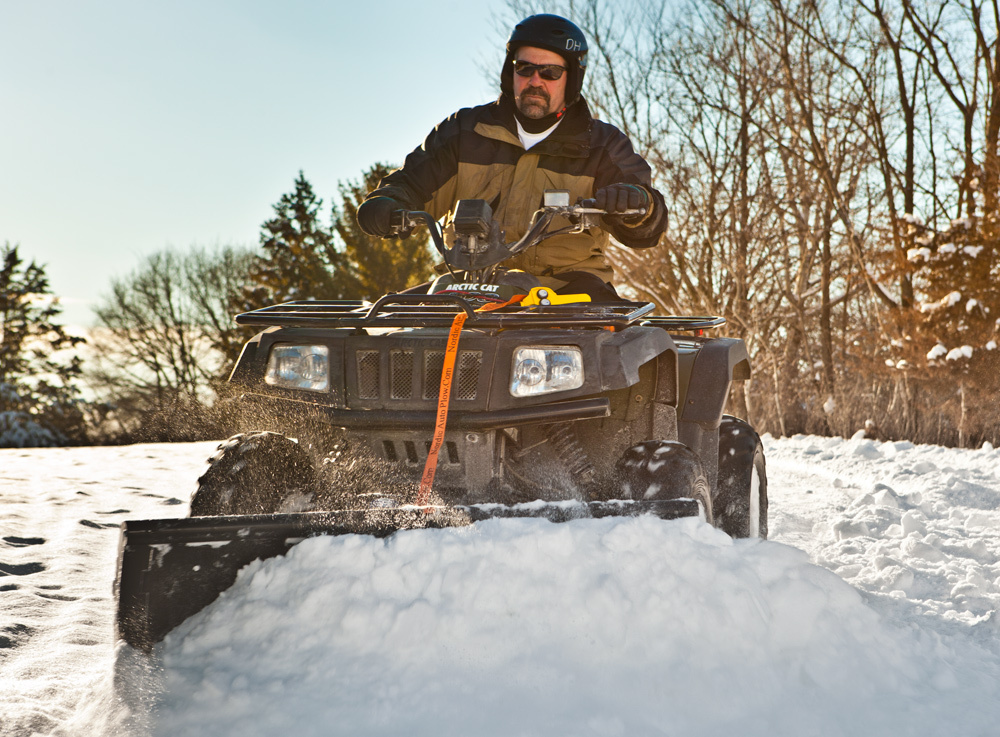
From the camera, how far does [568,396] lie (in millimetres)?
2797

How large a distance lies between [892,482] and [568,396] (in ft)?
17.2

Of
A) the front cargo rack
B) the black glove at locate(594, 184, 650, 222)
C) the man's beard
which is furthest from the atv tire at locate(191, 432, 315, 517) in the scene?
the man's beard

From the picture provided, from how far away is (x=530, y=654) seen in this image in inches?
80.1

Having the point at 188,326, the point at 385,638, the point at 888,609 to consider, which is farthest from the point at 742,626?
the point at 188,326

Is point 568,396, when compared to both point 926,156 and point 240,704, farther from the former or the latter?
point 926,156

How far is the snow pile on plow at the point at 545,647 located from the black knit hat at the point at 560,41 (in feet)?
8.36

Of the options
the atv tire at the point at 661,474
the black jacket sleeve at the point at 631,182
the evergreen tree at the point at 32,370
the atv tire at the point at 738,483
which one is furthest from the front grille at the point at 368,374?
the evergreen tree at the point at 32,370

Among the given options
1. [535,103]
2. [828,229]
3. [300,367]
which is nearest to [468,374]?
[300,367]

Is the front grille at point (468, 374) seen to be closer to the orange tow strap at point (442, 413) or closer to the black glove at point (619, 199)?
the orange tow strap at point (442, 413)

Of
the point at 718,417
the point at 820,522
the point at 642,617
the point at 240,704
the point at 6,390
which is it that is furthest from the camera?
the point at 6,390

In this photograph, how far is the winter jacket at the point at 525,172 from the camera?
13.1 ft

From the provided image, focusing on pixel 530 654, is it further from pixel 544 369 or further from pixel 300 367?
pixel 300 367

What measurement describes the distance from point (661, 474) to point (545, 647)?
0.80 m

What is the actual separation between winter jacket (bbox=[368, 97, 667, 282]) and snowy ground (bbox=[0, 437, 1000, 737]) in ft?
6.32
